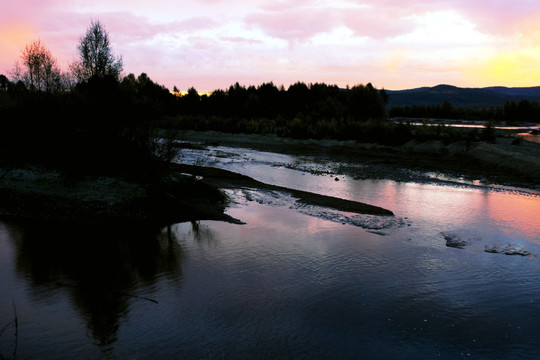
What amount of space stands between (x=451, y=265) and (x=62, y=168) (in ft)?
37.7

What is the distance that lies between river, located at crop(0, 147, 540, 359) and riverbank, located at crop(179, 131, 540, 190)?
7361 millimetres

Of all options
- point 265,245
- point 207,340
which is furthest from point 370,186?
point 207,340

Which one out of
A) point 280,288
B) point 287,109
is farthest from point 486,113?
point 280,288

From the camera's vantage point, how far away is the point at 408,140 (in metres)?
34.8

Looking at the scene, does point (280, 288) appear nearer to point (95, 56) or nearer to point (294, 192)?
point (294, 192)

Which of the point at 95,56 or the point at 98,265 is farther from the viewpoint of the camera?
the point at 95,56

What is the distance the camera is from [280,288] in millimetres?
7973

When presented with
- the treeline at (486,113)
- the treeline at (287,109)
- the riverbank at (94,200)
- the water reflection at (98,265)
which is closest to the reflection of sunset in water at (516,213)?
the riverbank at (94,200)

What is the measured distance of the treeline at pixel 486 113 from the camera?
6056 centimetres

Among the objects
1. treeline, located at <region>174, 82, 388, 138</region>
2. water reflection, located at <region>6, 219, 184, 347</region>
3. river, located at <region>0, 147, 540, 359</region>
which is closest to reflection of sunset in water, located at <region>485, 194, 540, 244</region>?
river, located at <region>0, 147, 540, 359</region>

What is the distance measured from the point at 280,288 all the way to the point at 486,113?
72.7m

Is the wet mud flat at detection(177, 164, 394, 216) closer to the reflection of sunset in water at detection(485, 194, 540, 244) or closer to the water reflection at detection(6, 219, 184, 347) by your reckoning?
the reflection of sunset in water at detection(485, 194, 540, 244)

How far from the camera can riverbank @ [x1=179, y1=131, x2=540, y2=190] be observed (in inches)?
835

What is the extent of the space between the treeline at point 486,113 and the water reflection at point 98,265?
62531 mm
